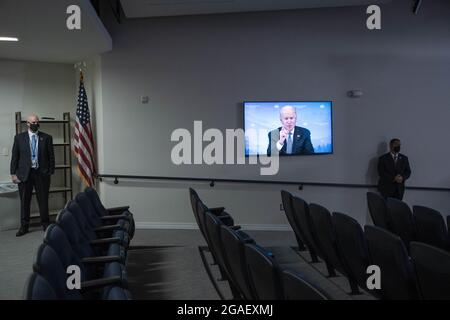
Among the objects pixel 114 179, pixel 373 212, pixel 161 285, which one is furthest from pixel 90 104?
pixel 373 212

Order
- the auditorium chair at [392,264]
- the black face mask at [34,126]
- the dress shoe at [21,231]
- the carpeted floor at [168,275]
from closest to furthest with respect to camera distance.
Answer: the auditorium chair at [392,264], the carpeted floor at [168,275], the dress shoe at [21,231], the black face mask at [34,126]

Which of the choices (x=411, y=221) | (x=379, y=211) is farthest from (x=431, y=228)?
(x=379, y=211)

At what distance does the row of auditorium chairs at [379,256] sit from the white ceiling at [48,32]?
3.38 meters

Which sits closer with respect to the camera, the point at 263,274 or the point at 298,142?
the point at 263,274

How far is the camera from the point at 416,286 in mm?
2465

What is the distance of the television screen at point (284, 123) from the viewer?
21.5 feet

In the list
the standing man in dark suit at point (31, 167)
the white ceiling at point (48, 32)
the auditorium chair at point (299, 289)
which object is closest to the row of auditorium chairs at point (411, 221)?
the auditorium chair at point (299, 289)

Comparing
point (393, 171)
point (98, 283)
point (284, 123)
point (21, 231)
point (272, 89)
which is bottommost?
point (21, 231)

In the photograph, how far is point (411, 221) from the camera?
3871 mm

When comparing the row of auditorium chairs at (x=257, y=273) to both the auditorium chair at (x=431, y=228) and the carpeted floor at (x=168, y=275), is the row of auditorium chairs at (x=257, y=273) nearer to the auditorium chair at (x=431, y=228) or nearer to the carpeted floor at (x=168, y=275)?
the carpeted floor at (x=168, y=275)

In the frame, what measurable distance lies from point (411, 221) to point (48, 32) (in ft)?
15.9

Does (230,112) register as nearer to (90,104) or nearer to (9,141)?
(90,104)

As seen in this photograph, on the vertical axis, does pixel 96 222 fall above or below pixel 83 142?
below

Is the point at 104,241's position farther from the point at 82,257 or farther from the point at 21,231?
the point at 21,231
